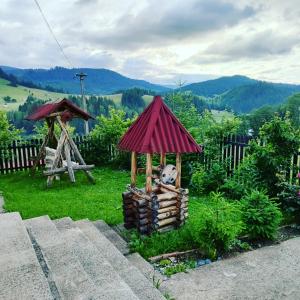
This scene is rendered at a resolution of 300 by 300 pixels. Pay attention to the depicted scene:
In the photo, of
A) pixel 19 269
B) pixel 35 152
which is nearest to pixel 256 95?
pixel 35 152

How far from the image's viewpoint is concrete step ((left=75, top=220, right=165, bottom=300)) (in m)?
3.62

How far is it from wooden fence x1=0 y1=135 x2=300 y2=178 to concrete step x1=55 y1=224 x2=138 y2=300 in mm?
5202

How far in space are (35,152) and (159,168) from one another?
7.94 m

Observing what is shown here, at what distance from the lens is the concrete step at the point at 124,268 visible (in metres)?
3.62

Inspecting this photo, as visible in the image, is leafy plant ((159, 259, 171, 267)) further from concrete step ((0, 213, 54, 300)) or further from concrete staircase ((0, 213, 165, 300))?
concrete step ((0, 213, 54, 300))

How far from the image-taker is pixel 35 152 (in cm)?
1214

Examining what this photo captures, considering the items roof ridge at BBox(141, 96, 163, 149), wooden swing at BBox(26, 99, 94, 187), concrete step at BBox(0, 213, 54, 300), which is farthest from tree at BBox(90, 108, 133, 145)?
concrete step at BBox(0, 213, 54, 300)

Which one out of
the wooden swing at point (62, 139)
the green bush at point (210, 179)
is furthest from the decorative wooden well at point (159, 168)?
the wooden swing at point (62, 139)

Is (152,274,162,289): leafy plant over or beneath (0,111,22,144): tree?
beneath

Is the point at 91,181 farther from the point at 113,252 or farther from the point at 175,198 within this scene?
the point at 113,252

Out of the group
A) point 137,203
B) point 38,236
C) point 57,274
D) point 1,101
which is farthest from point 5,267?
point 1,101

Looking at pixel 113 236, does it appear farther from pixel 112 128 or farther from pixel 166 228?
pixel 112 128

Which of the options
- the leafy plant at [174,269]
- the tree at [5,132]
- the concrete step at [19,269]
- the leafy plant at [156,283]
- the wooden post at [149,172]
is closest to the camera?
the concrete step at [19,269]

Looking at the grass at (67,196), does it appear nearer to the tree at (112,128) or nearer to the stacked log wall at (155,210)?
the stacked log wall at (155,210)
